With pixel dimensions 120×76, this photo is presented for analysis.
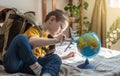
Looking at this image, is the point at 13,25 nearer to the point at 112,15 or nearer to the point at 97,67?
the point at 97,67

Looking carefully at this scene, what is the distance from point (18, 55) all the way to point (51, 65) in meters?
0.21

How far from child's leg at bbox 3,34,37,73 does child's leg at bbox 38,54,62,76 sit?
8cm

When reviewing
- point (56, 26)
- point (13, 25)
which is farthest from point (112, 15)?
point (13, 25)

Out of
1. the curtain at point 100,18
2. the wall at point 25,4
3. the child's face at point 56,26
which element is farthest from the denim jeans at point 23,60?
the curtain at point 100,18

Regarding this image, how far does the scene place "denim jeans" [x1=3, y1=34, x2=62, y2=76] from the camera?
1308 millimetres

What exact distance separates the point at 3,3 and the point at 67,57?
1166 millimetres

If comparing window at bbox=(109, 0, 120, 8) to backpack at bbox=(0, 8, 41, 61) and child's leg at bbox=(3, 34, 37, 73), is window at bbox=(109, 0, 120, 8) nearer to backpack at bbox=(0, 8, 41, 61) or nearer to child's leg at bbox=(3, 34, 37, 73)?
backpack at bbox=(0, 8, 41, 61)

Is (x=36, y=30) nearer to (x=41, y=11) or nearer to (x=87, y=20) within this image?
(x=41, y=11)

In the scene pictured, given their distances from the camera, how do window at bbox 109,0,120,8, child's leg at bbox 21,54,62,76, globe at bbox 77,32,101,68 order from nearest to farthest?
child's leg at bbox 21,54,62,76 → globe at bbox 77,32,101,68 → window at bbox 109,0,120,8

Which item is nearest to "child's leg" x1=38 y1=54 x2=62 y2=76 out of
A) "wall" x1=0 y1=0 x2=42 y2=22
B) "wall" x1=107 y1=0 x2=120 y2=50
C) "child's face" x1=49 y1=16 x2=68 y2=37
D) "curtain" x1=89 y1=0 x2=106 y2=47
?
"child's face" x1=49 y1=16 x2=68 y2=37

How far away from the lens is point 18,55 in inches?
54.5

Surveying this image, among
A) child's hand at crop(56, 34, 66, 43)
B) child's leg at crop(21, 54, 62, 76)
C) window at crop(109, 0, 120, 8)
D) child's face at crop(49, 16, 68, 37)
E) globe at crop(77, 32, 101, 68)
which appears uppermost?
window at crop(109, 0, 120, 8)

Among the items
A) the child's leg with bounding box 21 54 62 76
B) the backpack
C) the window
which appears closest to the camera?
the child's leg with bounding box 21 54 62 76

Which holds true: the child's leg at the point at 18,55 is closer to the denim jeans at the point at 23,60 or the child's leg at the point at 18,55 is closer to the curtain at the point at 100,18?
the denim jeans at the point at 23,60
